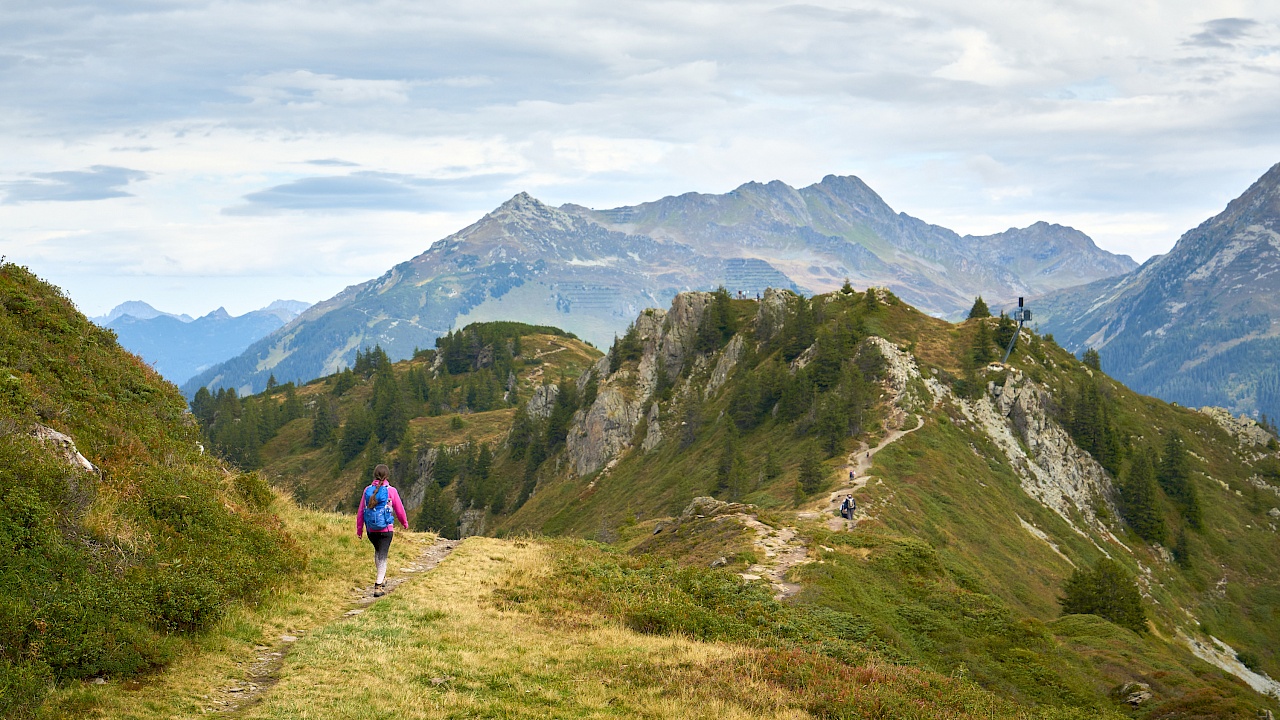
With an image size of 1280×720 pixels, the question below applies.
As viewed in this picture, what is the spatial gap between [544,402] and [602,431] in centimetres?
3056

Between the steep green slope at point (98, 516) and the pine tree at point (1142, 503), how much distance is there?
9684cm

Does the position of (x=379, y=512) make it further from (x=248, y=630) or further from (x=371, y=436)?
(x=371, y=436)

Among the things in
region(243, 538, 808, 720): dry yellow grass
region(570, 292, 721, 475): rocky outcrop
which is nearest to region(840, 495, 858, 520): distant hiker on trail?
region(243, 538, 808, 720): dry yellow grass

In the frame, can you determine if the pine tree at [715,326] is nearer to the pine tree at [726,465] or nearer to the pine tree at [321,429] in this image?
the pine tree at [726,465]

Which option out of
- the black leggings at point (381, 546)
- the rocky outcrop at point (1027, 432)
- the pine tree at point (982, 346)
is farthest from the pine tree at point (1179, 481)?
the black leggings at point (381, 546)

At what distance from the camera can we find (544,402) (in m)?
149

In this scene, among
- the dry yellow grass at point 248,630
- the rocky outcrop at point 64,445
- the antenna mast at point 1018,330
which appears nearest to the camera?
the dry yellow grass at point 248,630

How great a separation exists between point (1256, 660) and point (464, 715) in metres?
92.7

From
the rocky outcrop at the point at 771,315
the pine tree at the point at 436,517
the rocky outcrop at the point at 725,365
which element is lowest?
the pine tree at the point at 436,517

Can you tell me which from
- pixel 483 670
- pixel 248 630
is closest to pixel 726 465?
pixel 483 670

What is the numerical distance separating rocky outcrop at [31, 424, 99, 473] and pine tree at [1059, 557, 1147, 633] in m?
55.3

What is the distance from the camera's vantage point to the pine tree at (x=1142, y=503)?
88.3m

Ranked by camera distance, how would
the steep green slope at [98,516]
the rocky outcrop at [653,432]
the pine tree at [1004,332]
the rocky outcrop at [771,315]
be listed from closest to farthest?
1. the steep green slope at [98,516]
2. the pine tree at [1004,332]
3. the rocky outcrop at [653,432]
4. the rocky outcrop at [771,315]

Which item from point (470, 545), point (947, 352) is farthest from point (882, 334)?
point (470, 545)
